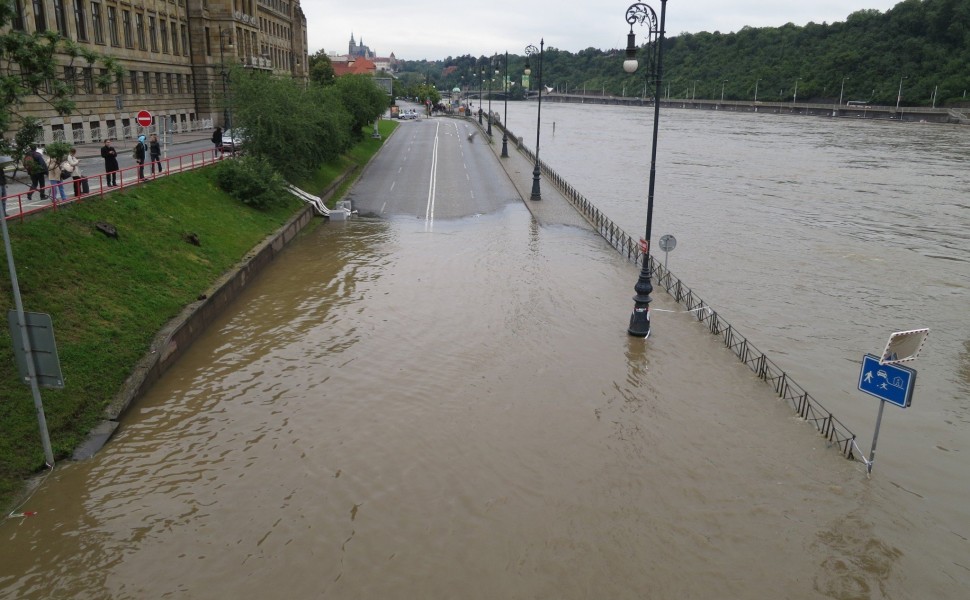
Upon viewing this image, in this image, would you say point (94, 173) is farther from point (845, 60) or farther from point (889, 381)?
point (845, 60)

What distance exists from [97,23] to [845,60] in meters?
139

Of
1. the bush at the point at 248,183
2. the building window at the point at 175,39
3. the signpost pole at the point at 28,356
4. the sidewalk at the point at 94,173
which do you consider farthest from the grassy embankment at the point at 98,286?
the building window at the point at 175,39

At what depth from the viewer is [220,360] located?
1527 cm

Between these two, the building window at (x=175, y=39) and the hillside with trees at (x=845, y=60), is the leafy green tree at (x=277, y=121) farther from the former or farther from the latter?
the hillside with trees at (x=845, y=60)

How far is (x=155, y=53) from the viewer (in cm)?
4938

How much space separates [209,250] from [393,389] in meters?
9.93

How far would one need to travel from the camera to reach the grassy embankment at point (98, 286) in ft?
36.3

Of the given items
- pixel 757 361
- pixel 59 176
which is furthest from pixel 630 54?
pixel 59 176

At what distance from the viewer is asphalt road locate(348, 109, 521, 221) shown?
34406mm

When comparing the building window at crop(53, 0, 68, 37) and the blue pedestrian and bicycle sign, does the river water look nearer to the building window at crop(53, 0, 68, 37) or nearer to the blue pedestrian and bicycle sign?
the blue pedestrian and bicycle sign

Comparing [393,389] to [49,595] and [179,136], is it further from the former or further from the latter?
[179,136]

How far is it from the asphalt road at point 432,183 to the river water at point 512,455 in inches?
421

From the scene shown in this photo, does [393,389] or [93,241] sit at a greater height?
[93,241]

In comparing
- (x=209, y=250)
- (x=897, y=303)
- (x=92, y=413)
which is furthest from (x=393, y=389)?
(x=897, y=303)
